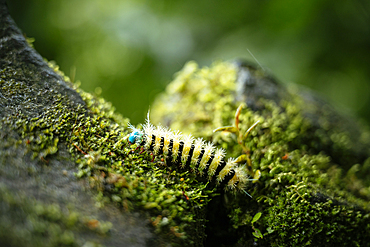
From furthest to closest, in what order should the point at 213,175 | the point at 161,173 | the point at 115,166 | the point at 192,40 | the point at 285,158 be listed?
1. the point at 192,40
2. the point at 285,158
3. the point at 213,175
4. the point at 161,173
5. the point at 115,166

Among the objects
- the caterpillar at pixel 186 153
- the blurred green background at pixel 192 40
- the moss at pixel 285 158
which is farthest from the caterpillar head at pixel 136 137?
the blurred green background at pixel 192 40

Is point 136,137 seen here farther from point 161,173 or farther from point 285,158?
point 285,158

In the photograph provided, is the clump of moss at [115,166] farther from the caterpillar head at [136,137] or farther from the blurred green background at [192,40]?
the blurred green background at [192,40]

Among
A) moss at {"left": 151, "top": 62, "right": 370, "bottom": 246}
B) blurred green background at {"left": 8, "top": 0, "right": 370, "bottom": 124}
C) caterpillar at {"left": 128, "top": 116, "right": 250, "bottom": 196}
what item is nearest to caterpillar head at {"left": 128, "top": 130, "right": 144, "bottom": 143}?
caterpillar at {"left": 128, "top": 116, "right": 250, "bottom": 196}

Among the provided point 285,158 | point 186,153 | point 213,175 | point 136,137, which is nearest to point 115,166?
point 136,137

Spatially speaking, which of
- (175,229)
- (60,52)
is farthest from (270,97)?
(60,52)

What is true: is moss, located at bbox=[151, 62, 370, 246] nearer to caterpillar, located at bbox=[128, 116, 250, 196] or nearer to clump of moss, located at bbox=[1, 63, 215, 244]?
caterpillar, located at bbox=[128, 116, 250, 196]

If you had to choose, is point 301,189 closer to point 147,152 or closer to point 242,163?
point 242,163
